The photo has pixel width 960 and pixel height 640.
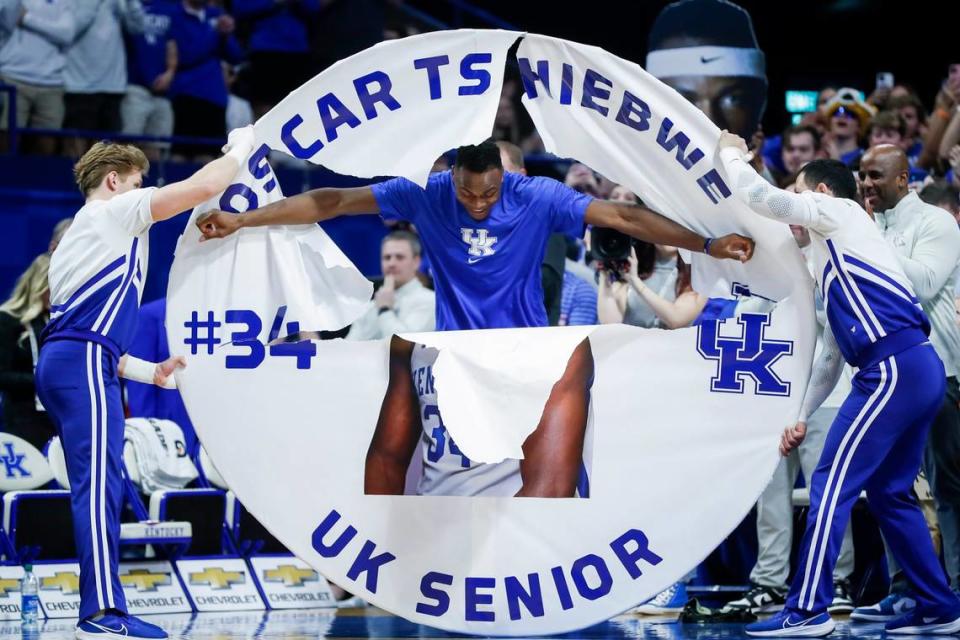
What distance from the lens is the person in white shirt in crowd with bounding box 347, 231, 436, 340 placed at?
8922 millimetres

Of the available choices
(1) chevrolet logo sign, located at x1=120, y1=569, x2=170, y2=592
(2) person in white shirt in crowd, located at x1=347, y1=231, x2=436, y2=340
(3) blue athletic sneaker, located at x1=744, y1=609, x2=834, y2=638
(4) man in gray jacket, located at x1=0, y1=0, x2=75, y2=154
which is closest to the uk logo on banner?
(3) blue athletic sneaker, located at x1=744, y1=609, x2=834, y2=638

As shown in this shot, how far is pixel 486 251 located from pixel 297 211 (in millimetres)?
843

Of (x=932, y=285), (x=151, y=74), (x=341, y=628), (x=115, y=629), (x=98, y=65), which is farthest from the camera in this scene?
(x=151, y=74)

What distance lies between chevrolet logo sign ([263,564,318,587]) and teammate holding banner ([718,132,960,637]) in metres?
2.71

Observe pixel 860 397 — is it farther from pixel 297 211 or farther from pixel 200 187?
pixel 200 187

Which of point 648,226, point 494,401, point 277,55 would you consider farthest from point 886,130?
point 277,55

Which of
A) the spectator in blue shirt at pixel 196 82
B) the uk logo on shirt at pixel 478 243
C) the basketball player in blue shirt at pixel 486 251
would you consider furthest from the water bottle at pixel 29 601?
the spectator in blue shirt at pixel 196 82

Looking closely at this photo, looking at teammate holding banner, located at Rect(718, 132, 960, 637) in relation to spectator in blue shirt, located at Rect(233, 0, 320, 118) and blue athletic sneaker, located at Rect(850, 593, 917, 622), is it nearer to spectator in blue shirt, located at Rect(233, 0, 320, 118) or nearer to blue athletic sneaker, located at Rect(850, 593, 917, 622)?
blue athletic sneaker, located at Rect(850, 593, 917, 622)

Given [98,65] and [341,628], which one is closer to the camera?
[341,628]

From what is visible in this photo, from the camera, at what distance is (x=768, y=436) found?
6.15 meters

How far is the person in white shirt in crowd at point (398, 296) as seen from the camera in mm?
8922

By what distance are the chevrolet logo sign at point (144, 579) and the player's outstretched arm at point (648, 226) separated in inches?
118

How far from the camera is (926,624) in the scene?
6266mm

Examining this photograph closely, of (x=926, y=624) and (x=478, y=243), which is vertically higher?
(x=478, y=243)
